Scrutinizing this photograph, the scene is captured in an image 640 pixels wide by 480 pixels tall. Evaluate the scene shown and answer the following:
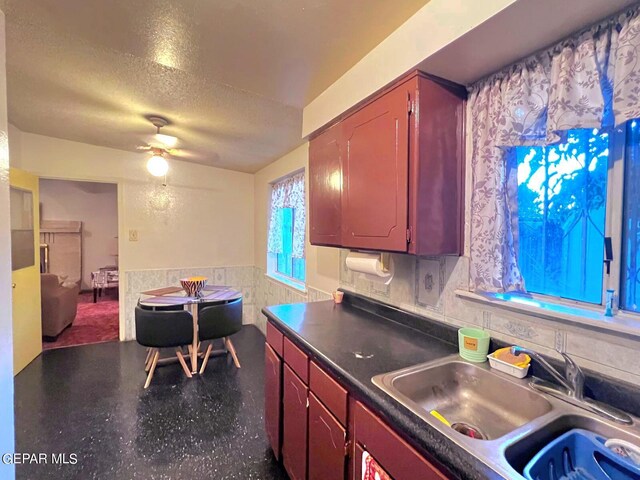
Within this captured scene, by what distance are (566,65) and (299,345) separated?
1.50 metres

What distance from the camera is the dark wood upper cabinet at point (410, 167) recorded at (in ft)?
4.15

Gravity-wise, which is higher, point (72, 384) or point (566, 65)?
point (566, 65)

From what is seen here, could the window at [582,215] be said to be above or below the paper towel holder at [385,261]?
above

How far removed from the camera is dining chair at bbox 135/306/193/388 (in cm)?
259

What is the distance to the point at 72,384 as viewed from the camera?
2.67 meters

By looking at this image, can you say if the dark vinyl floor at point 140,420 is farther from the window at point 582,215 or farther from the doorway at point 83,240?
the doorway at point 83,240

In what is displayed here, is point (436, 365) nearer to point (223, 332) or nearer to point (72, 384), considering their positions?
point (223, 332)

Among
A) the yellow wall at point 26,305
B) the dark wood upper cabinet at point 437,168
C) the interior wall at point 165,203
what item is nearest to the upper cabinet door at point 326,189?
the dark wood upper cabinet at point 437,168

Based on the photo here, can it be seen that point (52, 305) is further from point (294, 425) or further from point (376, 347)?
point (376, 347)

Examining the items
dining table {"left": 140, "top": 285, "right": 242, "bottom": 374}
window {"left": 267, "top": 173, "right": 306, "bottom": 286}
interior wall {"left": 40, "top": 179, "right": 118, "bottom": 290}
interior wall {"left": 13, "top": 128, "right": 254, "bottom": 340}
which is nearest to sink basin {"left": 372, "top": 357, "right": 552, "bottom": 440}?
window {"left": 267, "top": 173, "right": 306, "bottom": 286}

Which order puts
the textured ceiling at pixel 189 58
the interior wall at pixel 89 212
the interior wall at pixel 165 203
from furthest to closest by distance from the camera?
1. the interior wall at pixel 89 212
2. the interior wall at pixel 165 203
3. the textured ceiling at pixel 189 58

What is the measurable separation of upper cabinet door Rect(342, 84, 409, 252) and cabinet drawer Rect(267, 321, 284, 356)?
2.11 ft

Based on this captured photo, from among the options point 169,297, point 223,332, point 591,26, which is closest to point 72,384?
point 169,297

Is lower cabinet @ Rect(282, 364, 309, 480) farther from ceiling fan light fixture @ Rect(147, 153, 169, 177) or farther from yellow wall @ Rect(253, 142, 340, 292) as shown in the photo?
ceiling fan light fixture @ Rect(147, 153, 169, 177)
